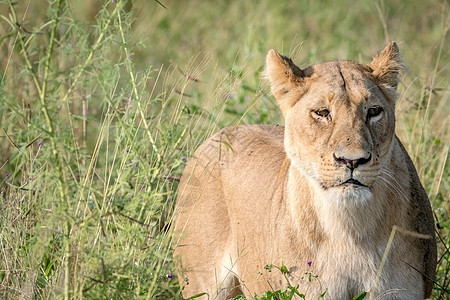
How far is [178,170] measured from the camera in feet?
16.2

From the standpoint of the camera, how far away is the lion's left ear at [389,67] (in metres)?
3.60

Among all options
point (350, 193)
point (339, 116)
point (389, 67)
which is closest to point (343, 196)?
point (350, 193)

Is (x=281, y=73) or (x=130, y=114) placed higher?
(x=281, y=73)

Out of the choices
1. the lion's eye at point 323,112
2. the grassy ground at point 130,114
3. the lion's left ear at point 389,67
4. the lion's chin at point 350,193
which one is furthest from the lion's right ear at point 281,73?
the lion's chin at point 350,193

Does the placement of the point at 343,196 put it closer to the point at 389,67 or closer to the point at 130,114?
the point at 389,67

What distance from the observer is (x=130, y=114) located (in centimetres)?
370

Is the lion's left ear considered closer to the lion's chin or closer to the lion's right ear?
the lion's right ear

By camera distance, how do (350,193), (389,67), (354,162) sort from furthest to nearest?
(389,67)
(350,193)
(354,162)

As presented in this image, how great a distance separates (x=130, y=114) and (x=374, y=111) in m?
1.22

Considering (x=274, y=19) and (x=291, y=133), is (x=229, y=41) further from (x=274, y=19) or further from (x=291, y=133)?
(x=291, y=133)

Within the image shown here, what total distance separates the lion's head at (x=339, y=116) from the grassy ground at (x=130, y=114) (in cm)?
22

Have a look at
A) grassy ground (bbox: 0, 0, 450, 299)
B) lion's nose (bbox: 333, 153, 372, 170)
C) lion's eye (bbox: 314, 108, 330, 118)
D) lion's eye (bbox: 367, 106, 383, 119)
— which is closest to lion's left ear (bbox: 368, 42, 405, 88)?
lion's eye (bbox: 367, 106, 383, 119)

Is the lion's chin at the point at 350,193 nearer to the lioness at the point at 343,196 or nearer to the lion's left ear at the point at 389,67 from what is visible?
the lioness at the point at 343,196

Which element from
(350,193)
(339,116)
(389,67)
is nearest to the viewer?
(350,193)
